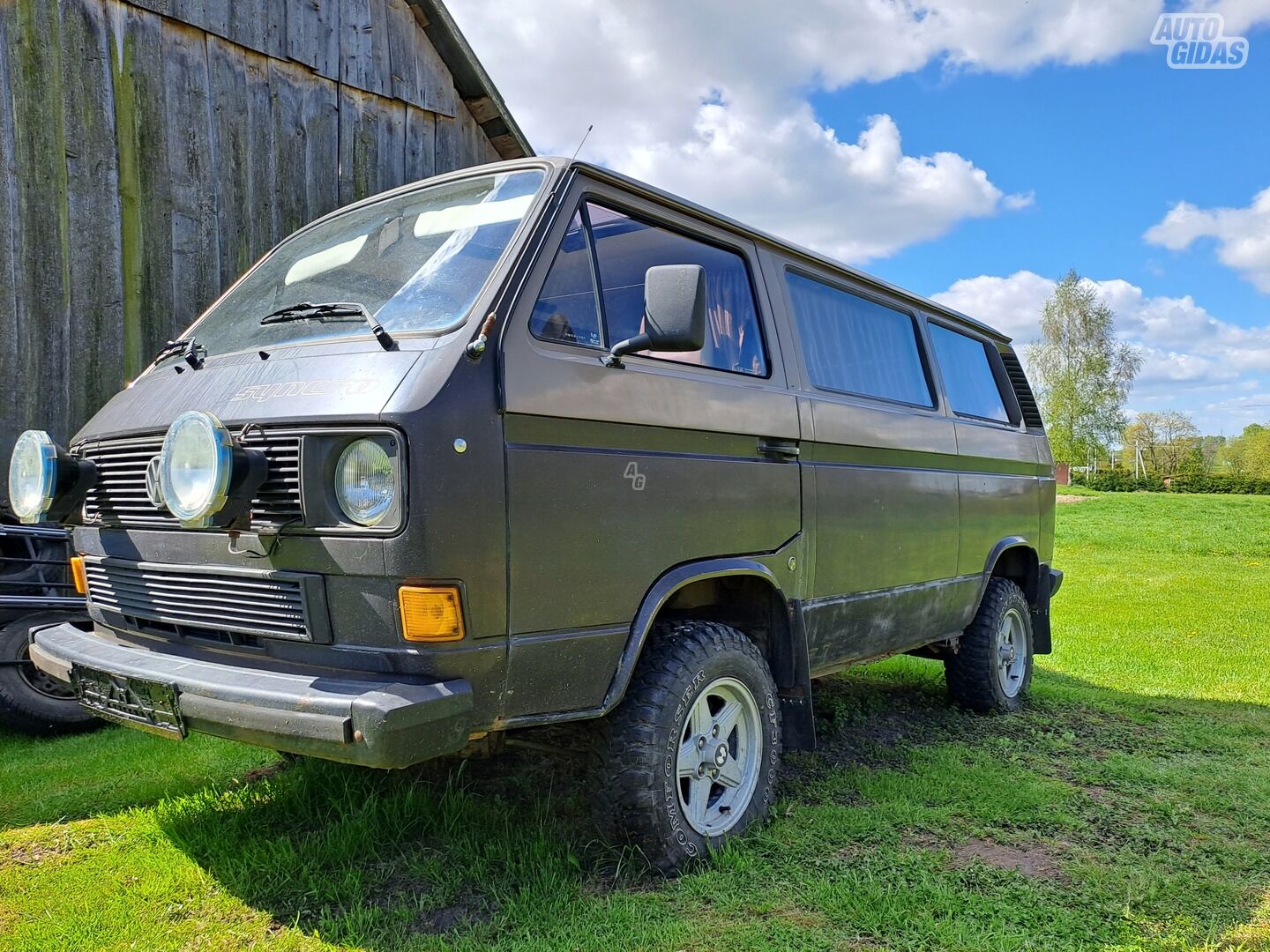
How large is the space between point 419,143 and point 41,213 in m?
3.14

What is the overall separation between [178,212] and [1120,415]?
2022 inches

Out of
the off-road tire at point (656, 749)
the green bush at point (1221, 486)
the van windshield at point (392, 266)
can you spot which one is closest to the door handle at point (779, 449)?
the off-road tire at point (656, 749)

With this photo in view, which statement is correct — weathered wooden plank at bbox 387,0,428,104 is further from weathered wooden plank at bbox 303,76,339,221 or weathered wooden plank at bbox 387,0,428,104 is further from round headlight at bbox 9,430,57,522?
round headlight at bbox 9,430,57,522

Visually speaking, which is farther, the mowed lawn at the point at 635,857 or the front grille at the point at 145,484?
the mowed lawn at the point at 635,857

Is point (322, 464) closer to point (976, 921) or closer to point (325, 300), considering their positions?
point (325, 300)

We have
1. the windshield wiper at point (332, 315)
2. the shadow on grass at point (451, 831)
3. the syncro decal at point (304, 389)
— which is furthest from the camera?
the shadow on grass at point (451, 831)

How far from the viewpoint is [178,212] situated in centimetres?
625

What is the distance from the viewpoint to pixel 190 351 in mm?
3307

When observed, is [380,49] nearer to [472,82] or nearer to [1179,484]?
[472,82]

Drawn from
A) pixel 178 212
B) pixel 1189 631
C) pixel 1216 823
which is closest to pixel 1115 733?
pixel 1216 823

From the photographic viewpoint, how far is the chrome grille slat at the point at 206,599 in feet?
8.58

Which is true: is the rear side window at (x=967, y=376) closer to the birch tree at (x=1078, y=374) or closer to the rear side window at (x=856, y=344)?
the rear side window at (x=856, y=344)

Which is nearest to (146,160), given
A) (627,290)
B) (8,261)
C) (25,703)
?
(8,261)

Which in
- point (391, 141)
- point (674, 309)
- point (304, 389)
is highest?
point (391, 141)
